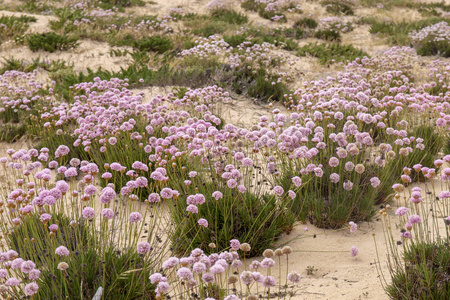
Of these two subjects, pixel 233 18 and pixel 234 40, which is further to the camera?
pixel 233 18

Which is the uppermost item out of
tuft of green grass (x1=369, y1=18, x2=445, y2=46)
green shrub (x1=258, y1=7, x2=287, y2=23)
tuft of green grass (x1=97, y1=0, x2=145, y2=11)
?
tuft of green grass (x1=97, y1=0, x2=145, y2=11)

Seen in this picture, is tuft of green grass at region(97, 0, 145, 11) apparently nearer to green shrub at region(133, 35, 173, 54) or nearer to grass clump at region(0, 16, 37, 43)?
grass clump at region(0, 16, 37, 43)

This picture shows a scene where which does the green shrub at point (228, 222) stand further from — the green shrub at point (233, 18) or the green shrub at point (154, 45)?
the green shrub at point (233, 18)

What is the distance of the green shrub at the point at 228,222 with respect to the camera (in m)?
3.71

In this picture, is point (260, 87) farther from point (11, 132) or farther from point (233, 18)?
point (233, 18)

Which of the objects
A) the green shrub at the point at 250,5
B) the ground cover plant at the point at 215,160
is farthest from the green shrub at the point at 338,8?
the green shrub at the point at 250,5

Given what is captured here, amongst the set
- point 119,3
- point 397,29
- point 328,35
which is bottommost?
point 328,35

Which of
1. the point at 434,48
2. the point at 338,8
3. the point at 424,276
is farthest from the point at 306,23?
the point at 424,276

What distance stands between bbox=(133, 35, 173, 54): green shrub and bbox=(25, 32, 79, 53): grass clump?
5.66 ft

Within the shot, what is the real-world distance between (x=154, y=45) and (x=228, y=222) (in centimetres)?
916

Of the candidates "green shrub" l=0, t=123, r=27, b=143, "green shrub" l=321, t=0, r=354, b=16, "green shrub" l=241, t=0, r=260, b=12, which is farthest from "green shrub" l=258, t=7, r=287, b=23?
"green shrub" l=0, t=123, r=27, b=143

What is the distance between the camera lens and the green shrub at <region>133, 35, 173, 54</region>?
467 inches

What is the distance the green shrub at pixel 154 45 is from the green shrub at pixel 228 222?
8.60 metres

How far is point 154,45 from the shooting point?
11961 millimetres
